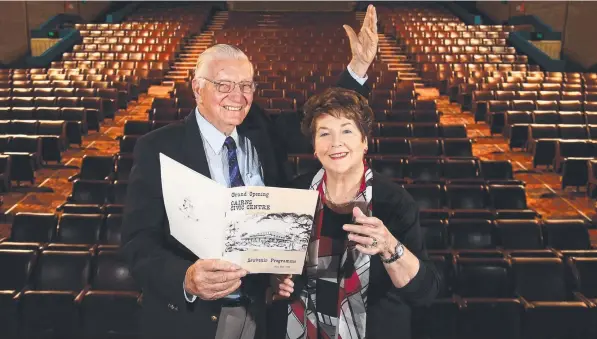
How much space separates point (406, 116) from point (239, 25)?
9.65m

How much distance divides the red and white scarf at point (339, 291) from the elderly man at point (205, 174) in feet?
0.42

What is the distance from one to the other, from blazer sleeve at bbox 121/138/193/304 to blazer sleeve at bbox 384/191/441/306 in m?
0.51

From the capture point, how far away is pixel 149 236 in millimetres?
1515

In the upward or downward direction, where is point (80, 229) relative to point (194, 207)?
downward

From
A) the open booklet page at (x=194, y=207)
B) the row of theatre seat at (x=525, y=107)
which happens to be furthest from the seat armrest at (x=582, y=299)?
the row of theatre seat at (x=525, y=107)

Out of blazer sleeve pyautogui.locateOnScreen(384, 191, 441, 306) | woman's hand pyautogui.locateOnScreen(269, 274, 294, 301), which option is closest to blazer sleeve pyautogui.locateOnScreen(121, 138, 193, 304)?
woman's hand pyautogui.locateOnScreen(269, 274, 294, 301)

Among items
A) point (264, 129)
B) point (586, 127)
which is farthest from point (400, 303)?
point (586, 127)

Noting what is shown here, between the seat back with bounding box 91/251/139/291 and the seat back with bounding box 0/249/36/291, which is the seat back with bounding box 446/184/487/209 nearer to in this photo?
the seat back with bounding box 91/251/139/291

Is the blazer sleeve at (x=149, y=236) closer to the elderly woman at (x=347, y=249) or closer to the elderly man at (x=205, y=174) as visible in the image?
the elderly man at (x=205, y=174)

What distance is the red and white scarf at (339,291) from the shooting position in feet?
5.06

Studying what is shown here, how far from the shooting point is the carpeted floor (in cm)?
546

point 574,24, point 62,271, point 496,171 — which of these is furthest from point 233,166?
point 574,24

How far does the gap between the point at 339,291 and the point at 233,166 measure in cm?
42

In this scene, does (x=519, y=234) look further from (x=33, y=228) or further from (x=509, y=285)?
(x=33, y=228)
